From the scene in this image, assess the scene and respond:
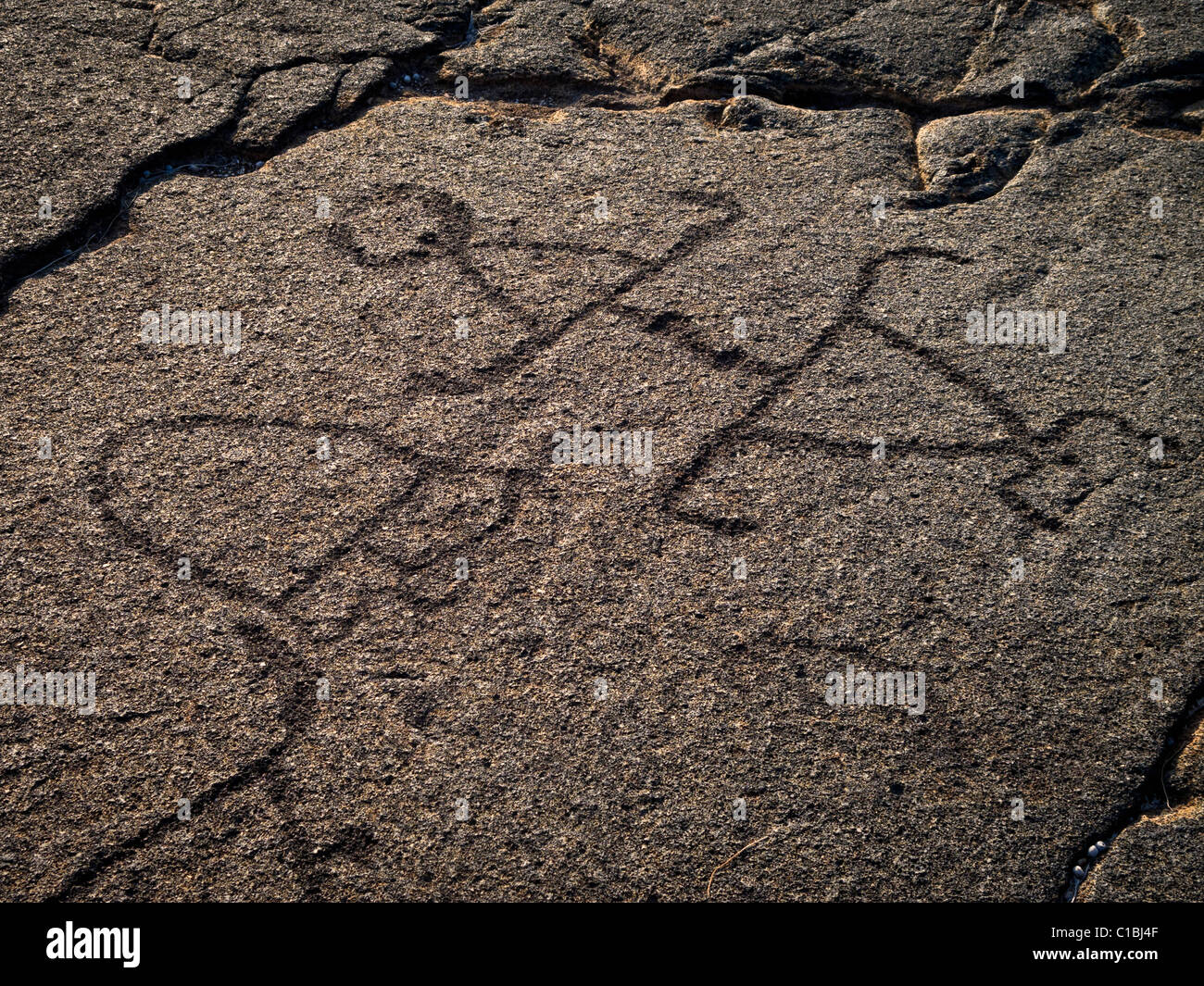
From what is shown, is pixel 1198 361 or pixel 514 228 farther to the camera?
pixel 514 228

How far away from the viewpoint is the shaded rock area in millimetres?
1613

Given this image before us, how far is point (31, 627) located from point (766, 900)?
1442 mm

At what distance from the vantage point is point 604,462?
2.08m

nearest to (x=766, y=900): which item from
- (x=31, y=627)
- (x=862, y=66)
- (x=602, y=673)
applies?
(x=602, y=673)

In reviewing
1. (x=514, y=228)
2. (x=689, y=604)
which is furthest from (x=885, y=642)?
(x=514, y=228)

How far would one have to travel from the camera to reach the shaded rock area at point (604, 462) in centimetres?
161

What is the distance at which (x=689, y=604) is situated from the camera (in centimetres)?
185

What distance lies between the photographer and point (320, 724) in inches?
67.2

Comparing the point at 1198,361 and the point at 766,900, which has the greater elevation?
the point at 1198,361

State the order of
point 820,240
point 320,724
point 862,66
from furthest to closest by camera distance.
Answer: point 862,66 < point 820,240 < point 320,724

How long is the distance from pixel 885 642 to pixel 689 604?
37 cm
